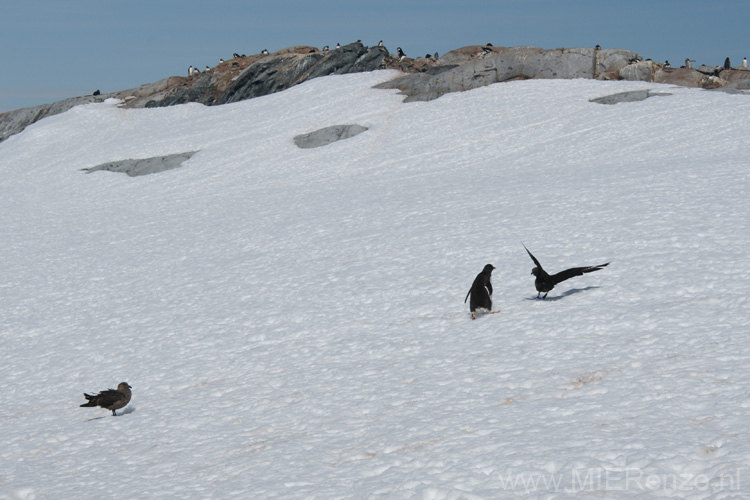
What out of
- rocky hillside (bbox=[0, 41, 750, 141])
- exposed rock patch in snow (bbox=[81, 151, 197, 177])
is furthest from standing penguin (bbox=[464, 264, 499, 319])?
rocky hillside (bbox=[0, 41, 750, 141])

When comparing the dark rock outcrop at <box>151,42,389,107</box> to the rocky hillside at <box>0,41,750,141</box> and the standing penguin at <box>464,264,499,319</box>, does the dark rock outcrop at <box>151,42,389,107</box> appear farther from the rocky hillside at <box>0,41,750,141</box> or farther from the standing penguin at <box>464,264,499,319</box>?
the standing penguin at <box>464,264,499,319</box>

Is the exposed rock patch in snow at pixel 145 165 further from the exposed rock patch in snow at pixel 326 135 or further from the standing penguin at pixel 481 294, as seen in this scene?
the standing penguin at pixel 481 294

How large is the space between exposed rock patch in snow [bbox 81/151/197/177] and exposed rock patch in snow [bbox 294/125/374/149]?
7.33 m

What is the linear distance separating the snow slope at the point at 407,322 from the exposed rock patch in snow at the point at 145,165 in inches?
130

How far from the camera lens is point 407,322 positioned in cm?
1616

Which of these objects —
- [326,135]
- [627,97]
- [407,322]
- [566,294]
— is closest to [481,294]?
[407,322]

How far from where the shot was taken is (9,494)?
33.3ft

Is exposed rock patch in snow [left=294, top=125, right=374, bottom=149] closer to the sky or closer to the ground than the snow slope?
closer to the sky

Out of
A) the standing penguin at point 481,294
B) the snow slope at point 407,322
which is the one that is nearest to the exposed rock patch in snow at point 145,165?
the snow slope at point 407,322

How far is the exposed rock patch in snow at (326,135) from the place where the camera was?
42.3 m

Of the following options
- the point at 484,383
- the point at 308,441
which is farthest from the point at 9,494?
the point at 484,383

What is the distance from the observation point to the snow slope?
9102 millimetres

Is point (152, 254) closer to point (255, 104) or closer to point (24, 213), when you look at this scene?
point (24, 213)

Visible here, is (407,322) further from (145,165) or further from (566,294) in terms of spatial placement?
(145,165)
